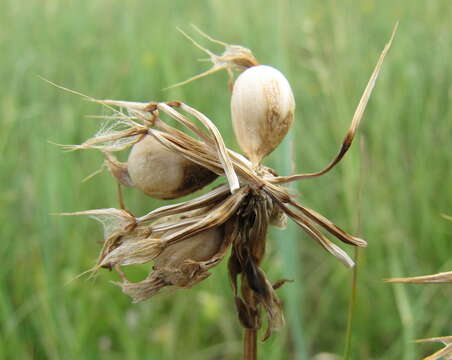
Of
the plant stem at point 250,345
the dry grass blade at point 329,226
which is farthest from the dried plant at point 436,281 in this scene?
the plant stem at point 250,345

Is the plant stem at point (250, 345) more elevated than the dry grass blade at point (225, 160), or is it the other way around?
the dry grass blade at point (225, 160)

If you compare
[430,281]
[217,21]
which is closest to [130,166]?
[430,281]

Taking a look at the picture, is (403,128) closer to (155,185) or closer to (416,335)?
(416,335)

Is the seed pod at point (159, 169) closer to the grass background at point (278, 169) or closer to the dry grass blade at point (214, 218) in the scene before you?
the dry grass blade at point (214, 218)

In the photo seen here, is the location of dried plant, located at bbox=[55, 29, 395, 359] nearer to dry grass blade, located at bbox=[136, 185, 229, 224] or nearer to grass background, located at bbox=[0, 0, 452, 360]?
Result: dry grass blade, located at bbox=[136, 185, 229, 224]

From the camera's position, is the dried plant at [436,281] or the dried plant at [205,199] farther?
the dried plant at [205,199]

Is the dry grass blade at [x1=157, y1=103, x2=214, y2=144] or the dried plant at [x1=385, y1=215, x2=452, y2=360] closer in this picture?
the dried plant at [x1=385, y1=215, x2=452, y2=360]

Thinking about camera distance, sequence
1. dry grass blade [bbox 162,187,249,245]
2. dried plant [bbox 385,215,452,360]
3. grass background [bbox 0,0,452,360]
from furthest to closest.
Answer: grass background [bbox 0,0,452,360] → dry grass blade [bbox 162,187,249,245] → dried plant [bbox 385,215,452,360]

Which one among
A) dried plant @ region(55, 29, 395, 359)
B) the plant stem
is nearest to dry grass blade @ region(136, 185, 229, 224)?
→ dried plant @ region(55, 29, 395, 359)
